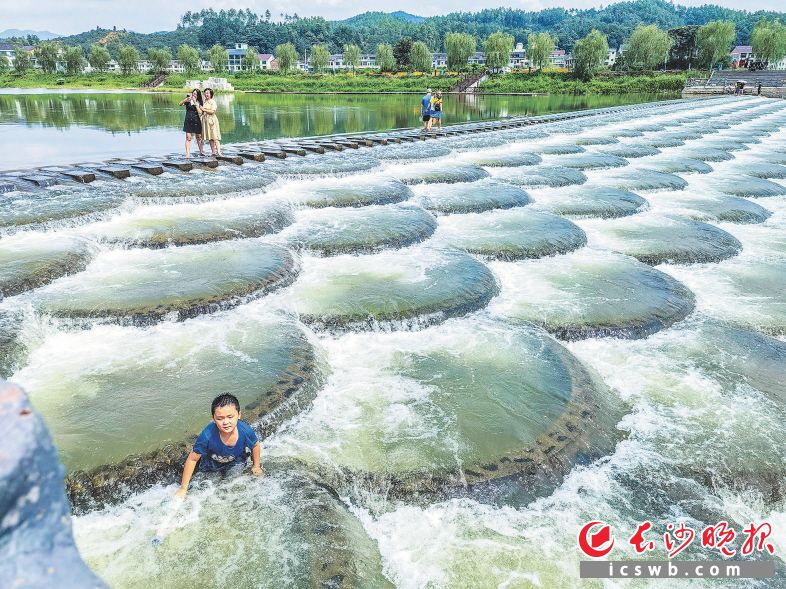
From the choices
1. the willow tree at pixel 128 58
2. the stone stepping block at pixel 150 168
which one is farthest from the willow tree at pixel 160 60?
the stone stepping block at pixel 150 168

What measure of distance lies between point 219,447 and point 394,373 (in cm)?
216

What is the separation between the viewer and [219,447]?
3803 millimetres

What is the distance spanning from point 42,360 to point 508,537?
4.73 m

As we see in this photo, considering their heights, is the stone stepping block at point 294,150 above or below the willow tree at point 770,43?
below

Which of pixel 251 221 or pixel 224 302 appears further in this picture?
pixel 251 221

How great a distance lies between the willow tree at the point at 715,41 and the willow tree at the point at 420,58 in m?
43.8

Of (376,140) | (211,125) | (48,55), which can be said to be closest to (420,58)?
(48,55)

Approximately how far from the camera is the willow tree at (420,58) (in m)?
101

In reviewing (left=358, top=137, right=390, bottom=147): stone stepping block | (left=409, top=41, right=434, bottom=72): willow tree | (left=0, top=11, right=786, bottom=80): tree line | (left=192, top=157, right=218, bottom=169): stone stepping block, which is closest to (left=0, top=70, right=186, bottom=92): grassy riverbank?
(left=0, top=11, right=786, bottom=80): tree line

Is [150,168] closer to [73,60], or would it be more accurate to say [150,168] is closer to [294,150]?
[294,150]

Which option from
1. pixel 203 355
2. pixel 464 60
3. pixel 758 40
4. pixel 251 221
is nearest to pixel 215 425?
pixel 203 355

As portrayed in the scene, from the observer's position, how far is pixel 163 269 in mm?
7711

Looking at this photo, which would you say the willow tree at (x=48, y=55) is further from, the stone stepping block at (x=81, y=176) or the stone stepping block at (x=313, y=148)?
the stone stepping block at (x=81, y=176)

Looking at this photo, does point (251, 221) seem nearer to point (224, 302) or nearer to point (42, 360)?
point (224, 302)
